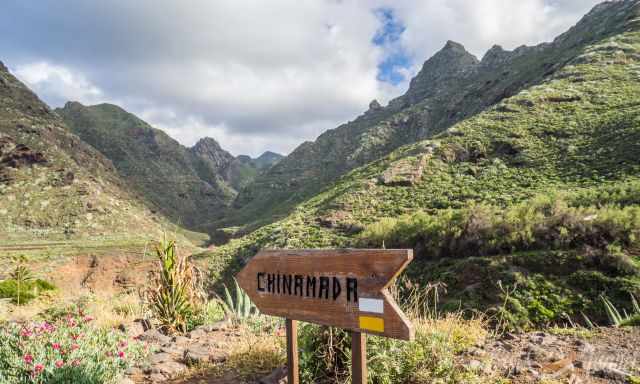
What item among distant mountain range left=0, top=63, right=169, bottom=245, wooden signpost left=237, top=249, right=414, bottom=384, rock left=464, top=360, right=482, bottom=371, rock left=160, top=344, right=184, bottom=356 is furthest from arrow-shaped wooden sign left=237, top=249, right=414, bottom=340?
distant mountain range left=0, top=63, right=169, bottom=245

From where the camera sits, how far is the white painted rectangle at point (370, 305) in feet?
7.18

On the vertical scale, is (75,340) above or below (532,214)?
below

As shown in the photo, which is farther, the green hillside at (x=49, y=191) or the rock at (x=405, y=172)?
the green hillside at (x=49, y=191)

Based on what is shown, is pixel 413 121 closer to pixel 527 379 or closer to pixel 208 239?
pixel 208 239

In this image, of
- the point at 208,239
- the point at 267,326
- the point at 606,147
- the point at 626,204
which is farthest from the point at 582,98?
the point at 208,239

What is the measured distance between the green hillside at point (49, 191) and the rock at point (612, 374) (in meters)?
33.6

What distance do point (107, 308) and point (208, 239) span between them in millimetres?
57344

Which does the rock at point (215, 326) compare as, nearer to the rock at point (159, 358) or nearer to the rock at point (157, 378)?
the rock at point (159, 358)

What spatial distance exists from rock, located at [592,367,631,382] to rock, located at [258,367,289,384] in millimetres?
2706

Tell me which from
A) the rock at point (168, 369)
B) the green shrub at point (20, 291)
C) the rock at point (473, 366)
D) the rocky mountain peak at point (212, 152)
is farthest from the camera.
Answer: the rocky mountain peak at point (212, 152)

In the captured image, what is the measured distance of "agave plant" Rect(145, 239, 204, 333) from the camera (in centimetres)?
570

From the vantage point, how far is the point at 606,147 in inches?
727

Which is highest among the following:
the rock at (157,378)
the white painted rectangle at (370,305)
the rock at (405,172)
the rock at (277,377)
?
the rock at (405,172)

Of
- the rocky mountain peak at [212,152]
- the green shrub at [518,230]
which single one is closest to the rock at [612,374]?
the green shrub at [518,230]
